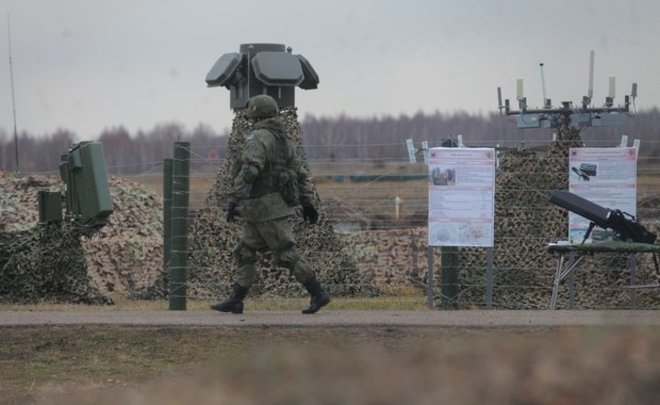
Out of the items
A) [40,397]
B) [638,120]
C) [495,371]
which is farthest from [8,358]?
[638,120]

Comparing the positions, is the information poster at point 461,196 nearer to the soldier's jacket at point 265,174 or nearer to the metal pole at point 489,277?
the metal pole at point 489,277

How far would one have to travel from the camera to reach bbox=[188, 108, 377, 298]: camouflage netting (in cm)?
1415

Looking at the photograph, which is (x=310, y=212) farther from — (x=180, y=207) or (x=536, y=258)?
(x=536, y=258)

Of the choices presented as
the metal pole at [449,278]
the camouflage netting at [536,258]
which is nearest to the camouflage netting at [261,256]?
the camouflage netting at [536,258]

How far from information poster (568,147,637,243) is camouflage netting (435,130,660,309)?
2.54 feet

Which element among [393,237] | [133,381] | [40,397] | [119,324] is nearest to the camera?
[40,397]

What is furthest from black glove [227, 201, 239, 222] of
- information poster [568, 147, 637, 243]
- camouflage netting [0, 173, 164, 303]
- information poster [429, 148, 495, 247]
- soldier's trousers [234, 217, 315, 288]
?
camouflage netting [0, 173, 164, 303]

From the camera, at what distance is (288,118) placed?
47.8 ft

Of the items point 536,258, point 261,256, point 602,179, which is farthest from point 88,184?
point 602,179

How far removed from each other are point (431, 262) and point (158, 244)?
774cm

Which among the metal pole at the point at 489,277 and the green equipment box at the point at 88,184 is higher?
the green equipment box at the point at 88,184

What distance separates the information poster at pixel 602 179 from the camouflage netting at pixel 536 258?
30.5 inches

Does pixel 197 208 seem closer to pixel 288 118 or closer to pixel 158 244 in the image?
pixel 288 118

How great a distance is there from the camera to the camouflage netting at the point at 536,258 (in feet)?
44.1
